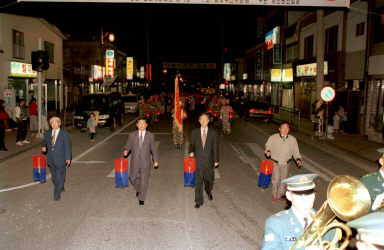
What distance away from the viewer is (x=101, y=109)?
20.5 meters

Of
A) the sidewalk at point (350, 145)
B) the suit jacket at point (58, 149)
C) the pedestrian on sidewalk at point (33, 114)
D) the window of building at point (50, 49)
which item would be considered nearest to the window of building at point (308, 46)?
the sidewalk at point (350, 145)

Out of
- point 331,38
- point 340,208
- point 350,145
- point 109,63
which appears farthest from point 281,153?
point 109,63

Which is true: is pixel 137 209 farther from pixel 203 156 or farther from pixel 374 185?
pixel 374 185

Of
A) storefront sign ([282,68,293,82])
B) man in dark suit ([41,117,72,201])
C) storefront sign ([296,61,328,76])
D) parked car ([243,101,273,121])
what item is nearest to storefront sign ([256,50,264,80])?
storefront sign ([282,68,293,82])

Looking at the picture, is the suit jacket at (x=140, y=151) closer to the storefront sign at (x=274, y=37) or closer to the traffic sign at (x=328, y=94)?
the traffic sign at (x=328, y=94)

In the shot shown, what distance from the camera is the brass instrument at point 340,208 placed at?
86.7 inches

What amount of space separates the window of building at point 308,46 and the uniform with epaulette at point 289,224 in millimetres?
28227

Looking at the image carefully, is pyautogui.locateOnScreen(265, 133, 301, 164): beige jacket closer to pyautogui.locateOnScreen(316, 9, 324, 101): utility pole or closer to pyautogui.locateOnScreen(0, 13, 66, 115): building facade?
pyautogui.locateOnScreen(316, 9, 324, 101): utility pole

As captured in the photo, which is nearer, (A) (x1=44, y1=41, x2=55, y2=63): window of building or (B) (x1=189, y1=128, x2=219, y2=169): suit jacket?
(B) (x1=189, y1=128, x2=219, y2=169): suit jacket

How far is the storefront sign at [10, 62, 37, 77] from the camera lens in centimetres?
2270

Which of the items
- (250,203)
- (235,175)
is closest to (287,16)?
(235,175)

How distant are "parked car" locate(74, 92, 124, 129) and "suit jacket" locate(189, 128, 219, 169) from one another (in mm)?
13275

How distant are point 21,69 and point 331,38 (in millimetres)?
20795

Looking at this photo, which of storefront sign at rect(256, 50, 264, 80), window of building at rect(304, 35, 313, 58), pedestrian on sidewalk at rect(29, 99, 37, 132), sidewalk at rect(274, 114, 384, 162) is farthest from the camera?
storefront sign at rect(256, 50, 264, 80)
